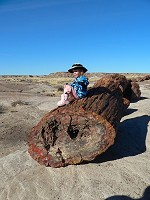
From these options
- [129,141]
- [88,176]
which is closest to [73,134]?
[88,176]

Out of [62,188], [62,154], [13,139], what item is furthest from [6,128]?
[62,188]

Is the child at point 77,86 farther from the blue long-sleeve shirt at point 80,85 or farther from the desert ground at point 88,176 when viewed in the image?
the desert ground at point 88,176

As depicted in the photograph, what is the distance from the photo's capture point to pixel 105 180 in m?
5.68

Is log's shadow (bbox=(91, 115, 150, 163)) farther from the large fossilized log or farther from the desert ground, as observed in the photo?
the large fossilized log

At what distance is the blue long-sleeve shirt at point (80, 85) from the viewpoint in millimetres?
6652

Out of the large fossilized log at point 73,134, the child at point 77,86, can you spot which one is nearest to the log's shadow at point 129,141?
the large fossilized log at point 73,134

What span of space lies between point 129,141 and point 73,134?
1841mm

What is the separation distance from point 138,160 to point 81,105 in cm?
157

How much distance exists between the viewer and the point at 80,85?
6699 mm

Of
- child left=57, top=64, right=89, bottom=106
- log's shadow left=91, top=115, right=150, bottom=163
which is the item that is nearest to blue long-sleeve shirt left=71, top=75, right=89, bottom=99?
child left=57, top=64, right=89, bottom=106

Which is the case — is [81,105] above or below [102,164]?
above

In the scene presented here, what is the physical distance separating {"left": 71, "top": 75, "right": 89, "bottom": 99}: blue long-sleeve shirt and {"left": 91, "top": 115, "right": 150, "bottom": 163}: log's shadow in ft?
4.31

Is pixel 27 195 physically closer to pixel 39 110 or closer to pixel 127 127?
pixel 127 127

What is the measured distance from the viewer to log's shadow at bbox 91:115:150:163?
679cm
